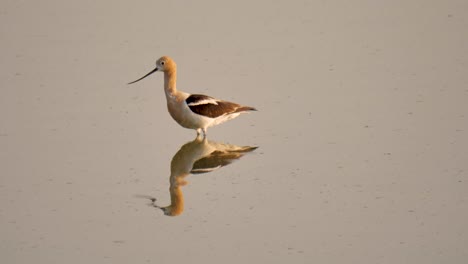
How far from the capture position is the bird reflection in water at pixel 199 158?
367 inches

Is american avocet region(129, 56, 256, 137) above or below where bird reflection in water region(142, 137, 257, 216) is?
above

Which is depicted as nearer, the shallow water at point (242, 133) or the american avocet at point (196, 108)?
the shallow water at point (242, 133)

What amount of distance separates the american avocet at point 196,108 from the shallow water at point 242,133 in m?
0.19

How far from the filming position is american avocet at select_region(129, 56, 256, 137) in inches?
417

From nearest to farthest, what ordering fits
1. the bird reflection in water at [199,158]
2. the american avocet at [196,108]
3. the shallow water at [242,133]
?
the shallow water at [242,133], the bird reflection in water at [199,158], the american avocet at [196,108]

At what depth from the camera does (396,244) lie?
785 cm

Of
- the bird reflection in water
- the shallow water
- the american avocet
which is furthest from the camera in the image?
the american avocet

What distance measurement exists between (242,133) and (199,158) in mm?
857

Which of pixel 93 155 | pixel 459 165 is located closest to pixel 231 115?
pixel 93 155

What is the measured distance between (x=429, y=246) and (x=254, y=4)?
710 centimetres

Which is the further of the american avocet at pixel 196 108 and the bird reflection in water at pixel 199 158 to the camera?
the american avocet at pixel 196 108

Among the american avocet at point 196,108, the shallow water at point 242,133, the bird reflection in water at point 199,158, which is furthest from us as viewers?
the american avocet at point 196,108

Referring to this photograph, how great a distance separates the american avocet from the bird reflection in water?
224 millimetres

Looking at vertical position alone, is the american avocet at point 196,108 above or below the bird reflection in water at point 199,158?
above
